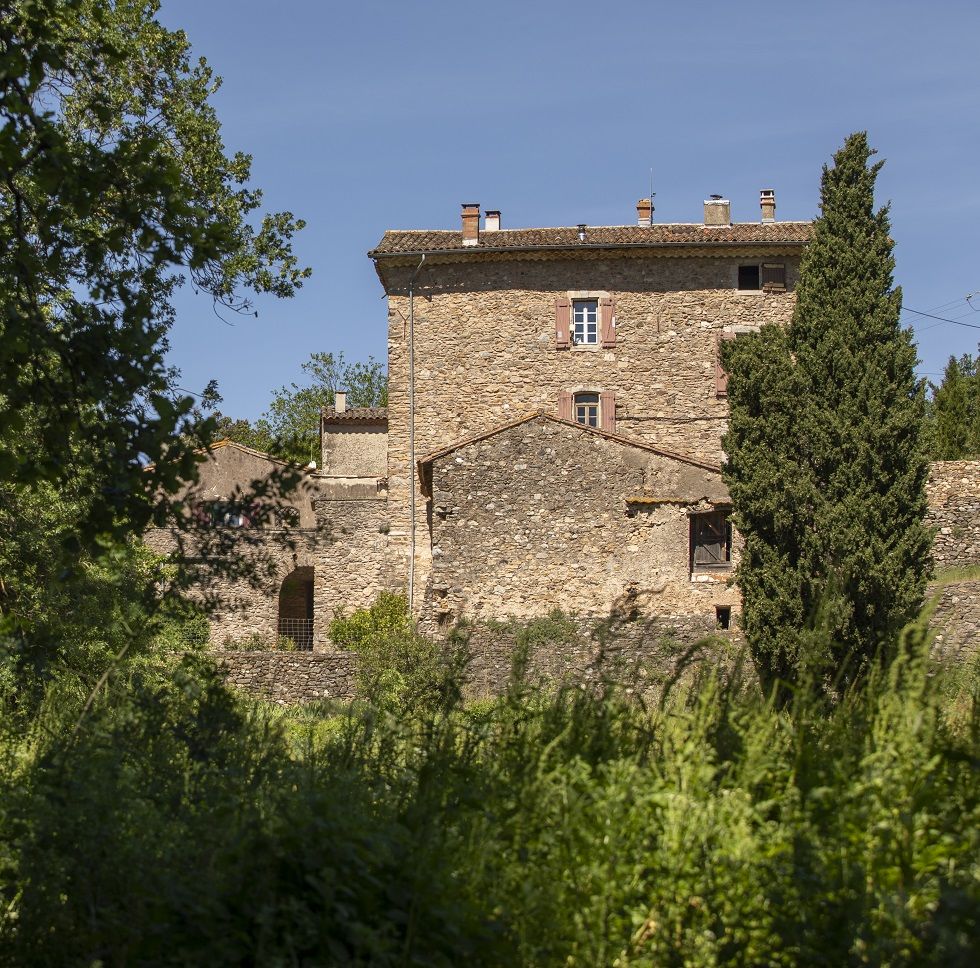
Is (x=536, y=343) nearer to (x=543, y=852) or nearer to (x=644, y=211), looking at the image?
(x=644, y=211)

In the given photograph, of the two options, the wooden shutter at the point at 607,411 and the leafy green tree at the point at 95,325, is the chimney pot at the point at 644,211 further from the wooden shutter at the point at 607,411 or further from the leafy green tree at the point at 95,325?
the leafy green tree at the point at 95,325

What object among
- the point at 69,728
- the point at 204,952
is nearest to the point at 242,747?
the point at 69,728

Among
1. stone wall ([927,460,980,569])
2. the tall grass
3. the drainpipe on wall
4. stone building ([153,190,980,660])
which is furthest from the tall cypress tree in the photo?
the tall grass

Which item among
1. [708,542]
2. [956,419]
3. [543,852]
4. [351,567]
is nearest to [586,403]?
[708,542]

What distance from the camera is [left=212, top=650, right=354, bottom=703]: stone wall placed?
76.9ft

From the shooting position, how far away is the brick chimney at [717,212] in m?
32.4

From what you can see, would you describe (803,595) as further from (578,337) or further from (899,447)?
(578,337)

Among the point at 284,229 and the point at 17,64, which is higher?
the point at 284,229

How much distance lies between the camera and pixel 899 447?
21.8 m

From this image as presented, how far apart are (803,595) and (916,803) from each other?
56.2 feet

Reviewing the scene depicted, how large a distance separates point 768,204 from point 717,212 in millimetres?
Answer: 1645

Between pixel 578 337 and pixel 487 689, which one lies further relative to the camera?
pixel 578 337

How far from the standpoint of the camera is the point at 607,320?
30.9m

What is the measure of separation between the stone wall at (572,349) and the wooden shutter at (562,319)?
15 cm
